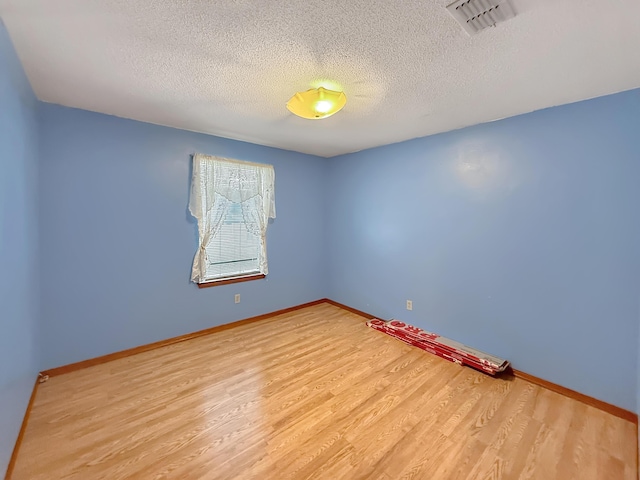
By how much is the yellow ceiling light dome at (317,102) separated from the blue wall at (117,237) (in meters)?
1.56

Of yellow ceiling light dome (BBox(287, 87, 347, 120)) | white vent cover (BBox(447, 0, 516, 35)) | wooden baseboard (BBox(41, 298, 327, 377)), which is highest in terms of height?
white vent cover (BBox(447, 0, 516, 35))

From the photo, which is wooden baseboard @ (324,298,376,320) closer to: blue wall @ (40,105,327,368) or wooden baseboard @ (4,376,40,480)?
blue wall @ (40,105,327,368)

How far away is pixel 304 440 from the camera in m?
1.59

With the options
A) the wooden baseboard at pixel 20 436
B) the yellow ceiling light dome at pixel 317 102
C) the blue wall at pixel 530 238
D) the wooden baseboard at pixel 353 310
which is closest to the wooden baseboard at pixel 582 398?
the blue wall at pixel 530 238

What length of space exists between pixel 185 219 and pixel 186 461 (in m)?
2.12

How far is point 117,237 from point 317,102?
2177mm

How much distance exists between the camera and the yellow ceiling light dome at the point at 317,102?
171cm

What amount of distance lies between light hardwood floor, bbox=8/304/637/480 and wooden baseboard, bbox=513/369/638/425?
51mm

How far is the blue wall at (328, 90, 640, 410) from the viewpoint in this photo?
1.82m

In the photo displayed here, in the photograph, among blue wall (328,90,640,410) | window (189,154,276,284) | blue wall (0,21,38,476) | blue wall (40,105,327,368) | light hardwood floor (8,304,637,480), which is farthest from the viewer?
window (189,154,276,284)

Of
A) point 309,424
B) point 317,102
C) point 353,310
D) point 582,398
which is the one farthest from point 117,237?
point 582,398

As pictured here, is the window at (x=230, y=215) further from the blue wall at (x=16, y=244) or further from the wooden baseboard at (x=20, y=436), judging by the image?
the wooden baseboard at (x=20, y=436)

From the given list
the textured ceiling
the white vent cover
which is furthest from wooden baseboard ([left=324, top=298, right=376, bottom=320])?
the white vent cover

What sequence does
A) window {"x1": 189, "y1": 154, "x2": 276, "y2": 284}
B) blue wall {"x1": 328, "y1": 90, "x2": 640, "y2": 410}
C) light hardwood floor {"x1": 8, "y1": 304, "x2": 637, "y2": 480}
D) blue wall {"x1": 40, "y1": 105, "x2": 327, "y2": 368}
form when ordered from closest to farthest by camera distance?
light hardwood floor {"x1": 8, "y1": 304, "x2": 637, "y2": 480}
blue wall {"x1": 328, "y1": 90, "x2": 640, "y2": 410}
blue wall {"x1": 40, "y1": 105, "x2": 327, "y2": 368}
window {"x1": 189, "y1": 154, "x2": 276, "y2": 284}
